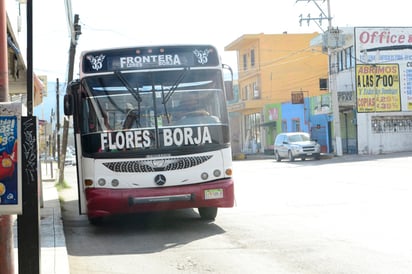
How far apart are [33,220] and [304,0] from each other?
37.4 metres

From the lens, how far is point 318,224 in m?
9.61

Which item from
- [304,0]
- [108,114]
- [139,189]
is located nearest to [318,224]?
[139,189]

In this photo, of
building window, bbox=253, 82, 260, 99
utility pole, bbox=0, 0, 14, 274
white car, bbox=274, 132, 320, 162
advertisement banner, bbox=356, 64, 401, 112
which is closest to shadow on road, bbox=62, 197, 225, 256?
utility pole, bbox=0, 0, 14, 274

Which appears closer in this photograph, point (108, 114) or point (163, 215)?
point (108, 114)

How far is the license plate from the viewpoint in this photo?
9.32m

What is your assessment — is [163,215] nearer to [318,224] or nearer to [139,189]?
[139,189]

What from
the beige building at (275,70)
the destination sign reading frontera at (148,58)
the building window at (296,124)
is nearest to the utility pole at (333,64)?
the building window at (296,124)

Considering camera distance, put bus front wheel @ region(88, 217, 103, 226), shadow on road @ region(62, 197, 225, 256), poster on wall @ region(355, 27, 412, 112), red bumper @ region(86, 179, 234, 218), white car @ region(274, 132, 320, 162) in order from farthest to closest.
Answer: poster on wall @ region(355, 27, 412, 112) → white car @ region(274, 132, 320, 162) → bus front wheel @ region(88, 217, 103, 226) → red bumper @ region(86, 179, 234, 218) → shadow on road @ region(62, 197, 225, 256)

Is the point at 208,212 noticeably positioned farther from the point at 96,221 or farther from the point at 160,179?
the point at 96,221

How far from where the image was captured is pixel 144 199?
9070 mm

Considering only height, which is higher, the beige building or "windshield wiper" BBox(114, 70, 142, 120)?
the beige building

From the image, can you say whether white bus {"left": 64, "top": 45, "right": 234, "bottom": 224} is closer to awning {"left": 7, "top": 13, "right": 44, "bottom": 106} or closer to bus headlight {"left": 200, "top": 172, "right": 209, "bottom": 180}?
bus headlight {"left": 200, "top": 172, "right": 209, "bottom": 180}

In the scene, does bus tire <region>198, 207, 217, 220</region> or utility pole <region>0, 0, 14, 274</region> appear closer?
utility pole <region>0, 0, 14, 274</region>

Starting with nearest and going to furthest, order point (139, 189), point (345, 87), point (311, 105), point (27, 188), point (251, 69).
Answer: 1. point (27, 188)
2. point (139, 189)
3. point (345, 87)
4. point (311, 105)
5. point (251, 69)
